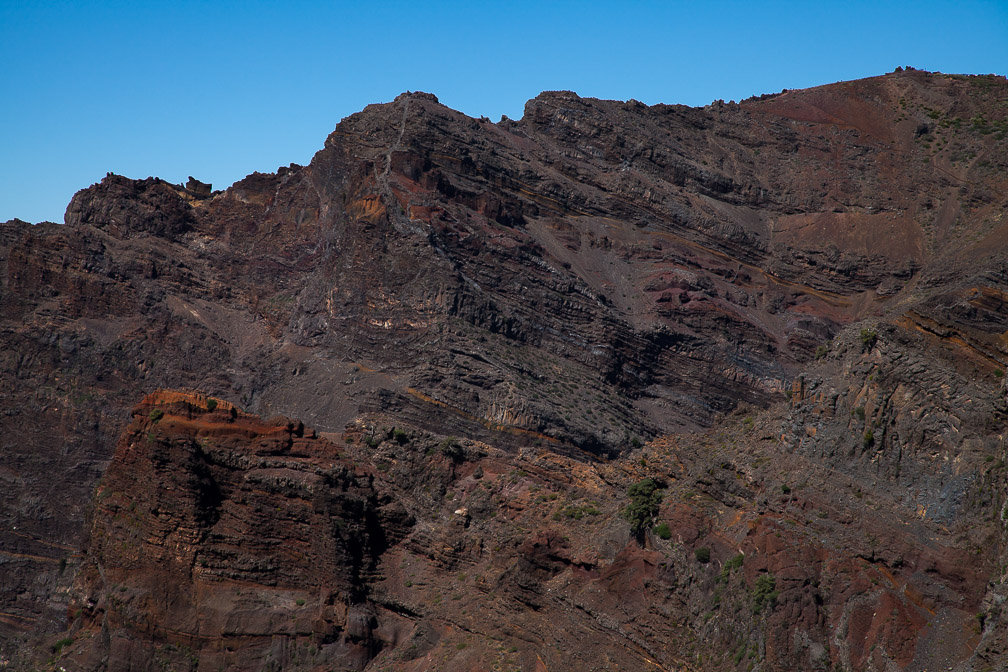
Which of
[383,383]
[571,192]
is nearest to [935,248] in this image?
[571,192]

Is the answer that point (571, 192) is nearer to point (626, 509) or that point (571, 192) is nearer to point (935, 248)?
point (935, 248)

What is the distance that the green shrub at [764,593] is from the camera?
137ft

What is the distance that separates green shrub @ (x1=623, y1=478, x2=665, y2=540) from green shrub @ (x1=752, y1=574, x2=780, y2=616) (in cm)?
632

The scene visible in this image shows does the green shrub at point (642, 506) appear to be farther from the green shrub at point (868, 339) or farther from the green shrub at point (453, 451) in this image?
the green shrub at point (453, 451)

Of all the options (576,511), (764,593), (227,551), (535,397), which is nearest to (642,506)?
(576,511)

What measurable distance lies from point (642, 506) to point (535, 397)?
5082 cm

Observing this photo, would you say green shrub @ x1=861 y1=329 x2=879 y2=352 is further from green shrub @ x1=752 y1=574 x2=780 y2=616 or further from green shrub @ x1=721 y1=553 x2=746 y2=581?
green shrub @ x1=752 y1=574 x2=780 y2=616

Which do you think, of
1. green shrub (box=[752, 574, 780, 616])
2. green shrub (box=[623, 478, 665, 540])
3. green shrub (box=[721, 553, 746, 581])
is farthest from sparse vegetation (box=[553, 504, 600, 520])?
green shrub (box=[752, 574, 780, 616])

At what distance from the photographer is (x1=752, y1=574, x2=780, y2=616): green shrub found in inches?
1639

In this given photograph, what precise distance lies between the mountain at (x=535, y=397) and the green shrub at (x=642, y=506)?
0.52 feet

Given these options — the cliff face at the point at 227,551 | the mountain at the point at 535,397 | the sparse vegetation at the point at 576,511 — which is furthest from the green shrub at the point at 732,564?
the cliff face at the point at 227,551

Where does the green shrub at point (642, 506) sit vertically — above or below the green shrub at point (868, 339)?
below

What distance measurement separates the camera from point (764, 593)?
137 feet

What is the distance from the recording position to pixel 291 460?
5538 cm
